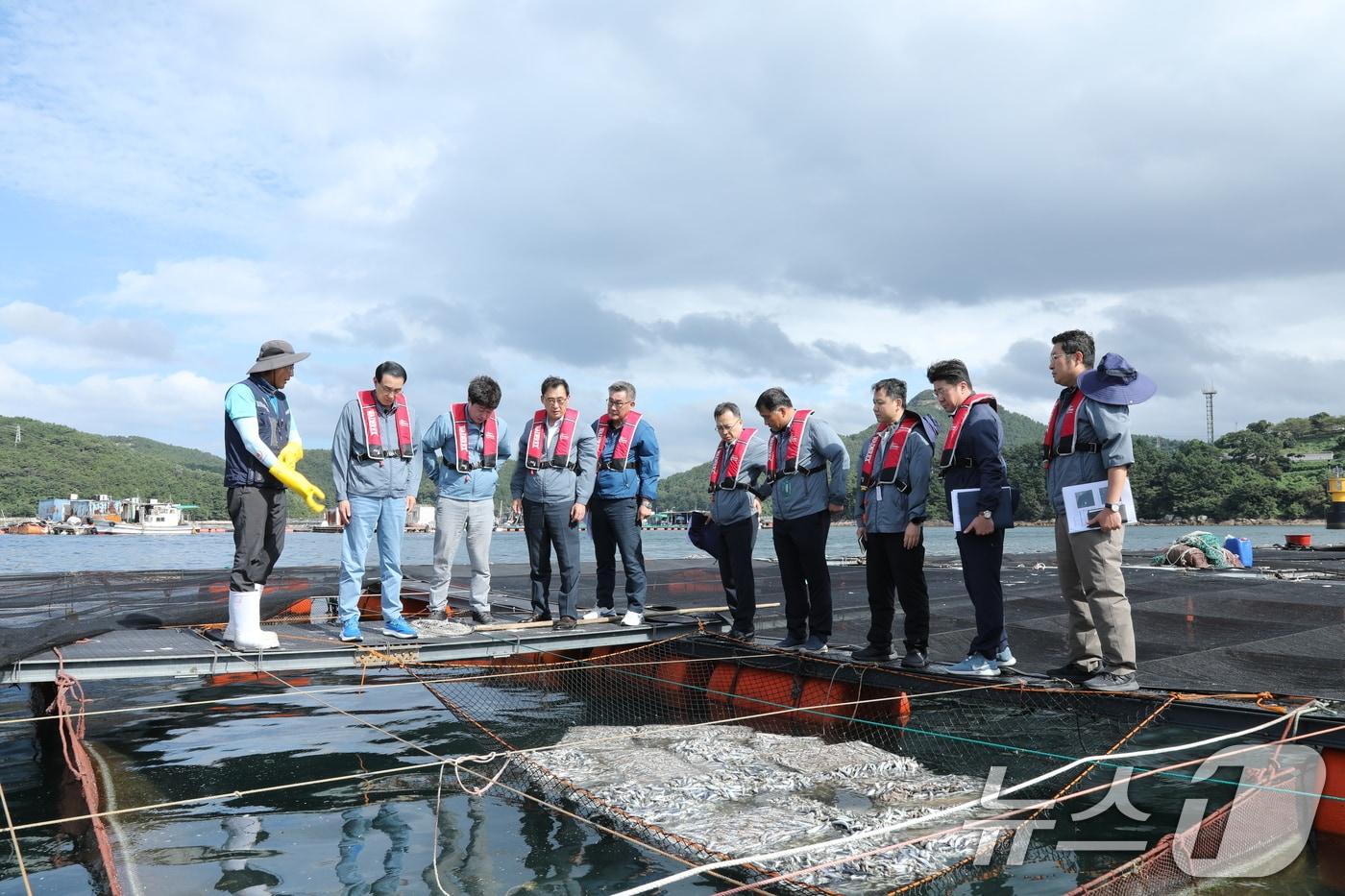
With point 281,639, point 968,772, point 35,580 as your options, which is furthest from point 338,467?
point 35,580

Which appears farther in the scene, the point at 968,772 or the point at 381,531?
the point at 381,531

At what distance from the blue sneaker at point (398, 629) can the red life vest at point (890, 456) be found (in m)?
3.39

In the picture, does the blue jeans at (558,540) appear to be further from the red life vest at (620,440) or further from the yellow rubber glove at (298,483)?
the yellow rubber glove at (298,483)

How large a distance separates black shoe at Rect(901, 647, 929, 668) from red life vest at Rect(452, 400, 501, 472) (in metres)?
3.45

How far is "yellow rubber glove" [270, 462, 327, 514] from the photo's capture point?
5.59 metres

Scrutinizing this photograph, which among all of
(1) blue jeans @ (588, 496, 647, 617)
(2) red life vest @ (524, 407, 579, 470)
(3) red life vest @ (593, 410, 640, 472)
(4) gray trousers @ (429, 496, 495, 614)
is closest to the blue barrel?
(1) blue jeans @ (588, 496, 647, 617)

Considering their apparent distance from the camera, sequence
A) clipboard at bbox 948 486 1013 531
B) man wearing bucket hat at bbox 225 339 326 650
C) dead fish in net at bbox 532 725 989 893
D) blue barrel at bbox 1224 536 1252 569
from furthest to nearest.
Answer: blue barrel at bbox 1224 536 1252 569, man wearing bucket hat at bbox 225 339 326 650, clipboard at bbox 948 486 1013 531, dead fish in net at bbox 532 725 989 893

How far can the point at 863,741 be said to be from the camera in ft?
17.6

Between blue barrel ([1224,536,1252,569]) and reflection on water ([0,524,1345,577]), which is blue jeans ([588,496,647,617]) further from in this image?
blue barrel ([1224,536,1252,569])

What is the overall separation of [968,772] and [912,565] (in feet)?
4.25

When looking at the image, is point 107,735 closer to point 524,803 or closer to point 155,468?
point 524,803

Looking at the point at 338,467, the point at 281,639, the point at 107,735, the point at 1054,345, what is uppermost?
the point at 1054,345

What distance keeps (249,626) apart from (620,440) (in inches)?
118

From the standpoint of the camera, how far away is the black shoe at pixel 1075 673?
4770mm
